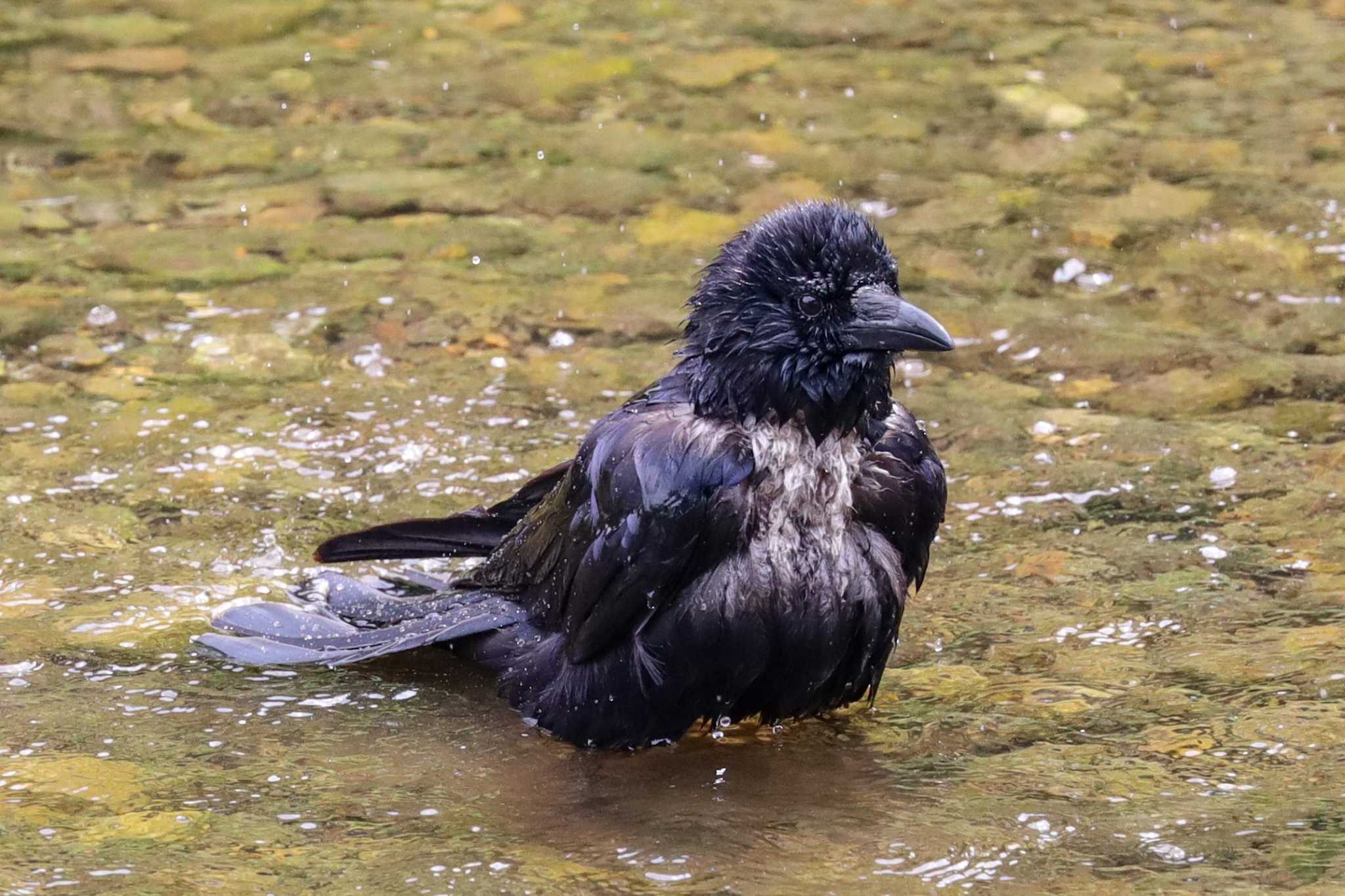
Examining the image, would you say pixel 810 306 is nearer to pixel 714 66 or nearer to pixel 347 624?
pixel 347 624

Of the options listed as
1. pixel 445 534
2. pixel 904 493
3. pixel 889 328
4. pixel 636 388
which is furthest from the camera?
pixel 636 388

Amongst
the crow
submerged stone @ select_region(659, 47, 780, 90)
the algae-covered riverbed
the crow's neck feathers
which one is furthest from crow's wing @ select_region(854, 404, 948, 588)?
submerged stone @ select_region(659, 47, 780, 90)

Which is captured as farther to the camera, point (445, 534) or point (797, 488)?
point (445, 534)

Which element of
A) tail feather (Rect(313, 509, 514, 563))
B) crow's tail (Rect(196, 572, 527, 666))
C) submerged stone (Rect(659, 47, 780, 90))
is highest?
submerged stone (Rect(659, 47, 780, 90))

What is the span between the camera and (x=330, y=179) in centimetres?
806

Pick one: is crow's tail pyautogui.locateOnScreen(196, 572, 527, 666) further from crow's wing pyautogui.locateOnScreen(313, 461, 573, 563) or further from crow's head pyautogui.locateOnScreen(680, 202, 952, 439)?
crow's head pyautogui.locateOnScreen(680, 202, 952, 439)

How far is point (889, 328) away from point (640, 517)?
0.72 m

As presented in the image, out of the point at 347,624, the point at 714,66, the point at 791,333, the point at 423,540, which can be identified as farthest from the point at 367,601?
the point at 714,66

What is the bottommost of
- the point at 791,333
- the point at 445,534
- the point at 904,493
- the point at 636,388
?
the point at 445,534

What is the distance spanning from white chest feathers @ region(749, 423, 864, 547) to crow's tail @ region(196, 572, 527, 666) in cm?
86

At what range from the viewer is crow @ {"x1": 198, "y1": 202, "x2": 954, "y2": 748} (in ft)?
13.3

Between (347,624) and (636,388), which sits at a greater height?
(636,388)

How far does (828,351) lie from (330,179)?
4.53 metres

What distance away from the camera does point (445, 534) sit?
4.97 m
